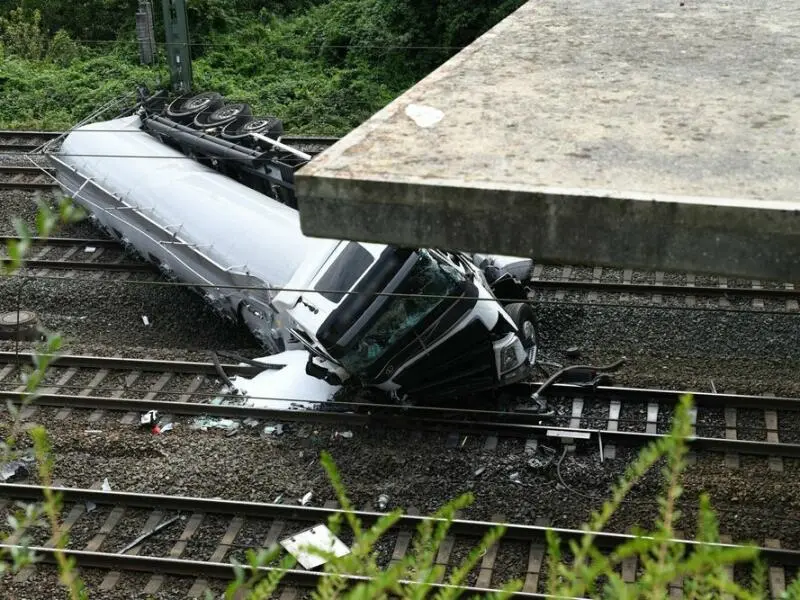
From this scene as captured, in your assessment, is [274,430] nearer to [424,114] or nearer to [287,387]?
[287,387]

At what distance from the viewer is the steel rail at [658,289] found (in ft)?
45.6

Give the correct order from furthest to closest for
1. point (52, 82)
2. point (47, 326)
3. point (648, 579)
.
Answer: point (52, 82) < point (47, 326) < point (648, 579)

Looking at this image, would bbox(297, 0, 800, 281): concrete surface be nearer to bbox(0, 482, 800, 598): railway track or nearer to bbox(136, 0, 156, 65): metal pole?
bbox(0, 482, 800, 598): railway track

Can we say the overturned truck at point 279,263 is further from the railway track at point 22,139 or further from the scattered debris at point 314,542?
the railway track at point 22,139

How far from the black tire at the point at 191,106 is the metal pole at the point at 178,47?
175cm

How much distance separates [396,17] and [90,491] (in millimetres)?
16130

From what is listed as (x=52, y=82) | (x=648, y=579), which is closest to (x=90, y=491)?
(x=648, y=579)

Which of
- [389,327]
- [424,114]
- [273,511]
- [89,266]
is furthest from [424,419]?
[89,266]

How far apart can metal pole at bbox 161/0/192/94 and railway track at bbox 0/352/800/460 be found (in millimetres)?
9083

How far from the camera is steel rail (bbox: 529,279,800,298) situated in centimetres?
1391

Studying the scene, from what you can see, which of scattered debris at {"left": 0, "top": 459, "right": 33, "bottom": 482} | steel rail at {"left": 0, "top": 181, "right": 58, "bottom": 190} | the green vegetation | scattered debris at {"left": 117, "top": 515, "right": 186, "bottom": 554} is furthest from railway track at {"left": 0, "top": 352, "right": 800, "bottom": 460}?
the green vegetation

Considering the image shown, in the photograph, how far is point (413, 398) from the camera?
12039 millimetres

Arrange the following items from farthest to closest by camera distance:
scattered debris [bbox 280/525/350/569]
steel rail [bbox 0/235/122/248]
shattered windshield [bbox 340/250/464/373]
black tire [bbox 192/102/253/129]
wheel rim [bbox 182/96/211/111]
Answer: wheel rim [bbox 182/96/211/111] < black tire [bbox 192/102/253/129] < steel rail [bbox 0/235/122/248] < shattered windshield [bbox 340/250/464/373] < scattered debris [bbox 280/525/350/569]

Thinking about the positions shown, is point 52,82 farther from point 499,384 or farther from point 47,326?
point 499,384
